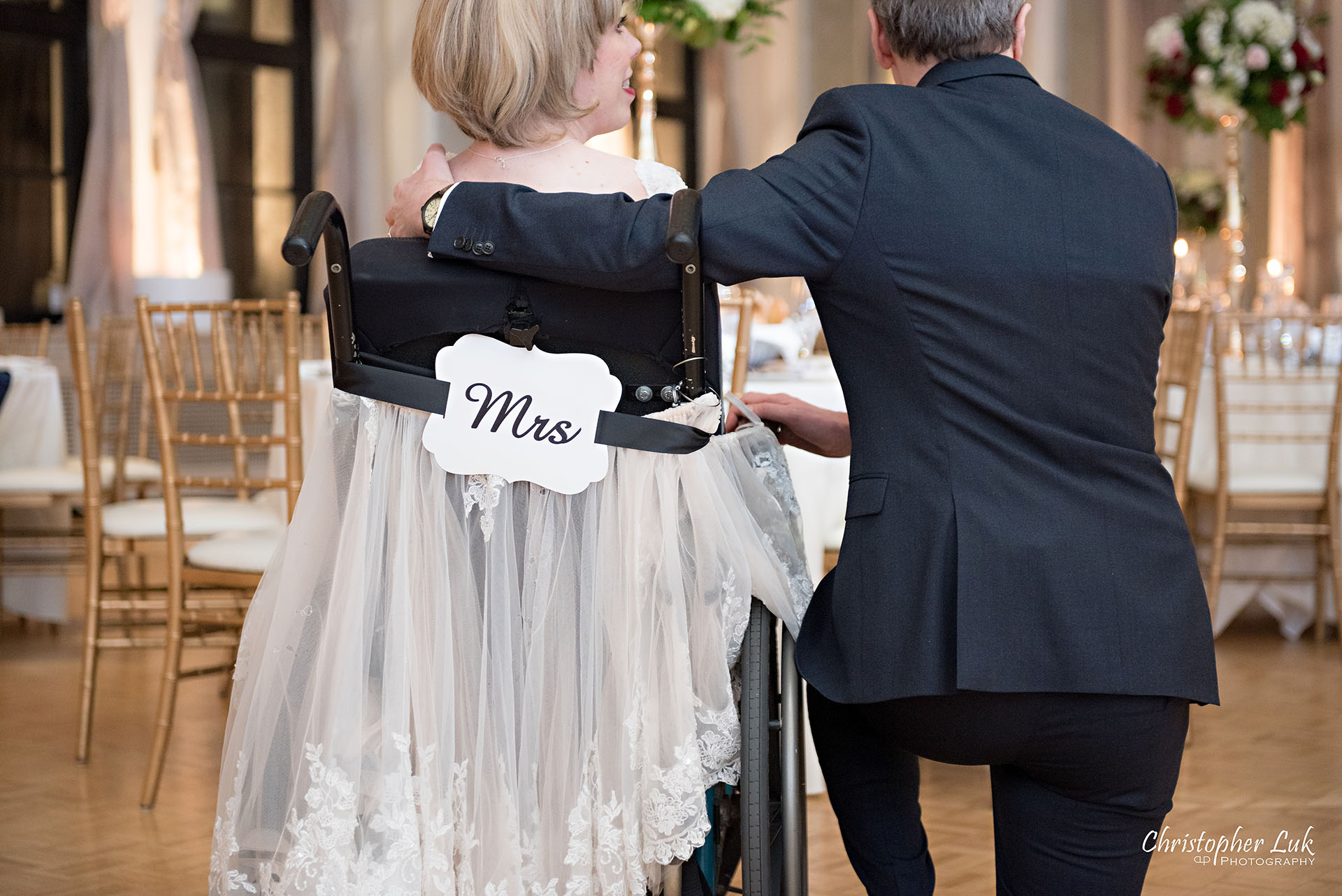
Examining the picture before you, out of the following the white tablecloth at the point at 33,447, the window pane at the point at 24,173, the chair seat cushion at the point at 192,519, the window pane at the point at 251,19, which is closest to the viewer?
the chair seat cushion at the point at 192,519

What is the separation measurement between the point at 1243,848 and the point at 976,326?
168cm

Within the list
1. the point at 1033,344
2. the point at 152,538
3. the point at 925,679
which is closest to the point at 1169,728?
Result: the point at 925,679

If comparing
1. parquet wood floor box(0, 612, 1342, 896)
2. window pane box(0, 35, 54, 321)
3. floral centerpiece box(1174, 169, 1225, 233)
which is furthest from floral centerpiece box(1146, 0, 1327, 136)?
window pane box(0, 35, 54, 321)

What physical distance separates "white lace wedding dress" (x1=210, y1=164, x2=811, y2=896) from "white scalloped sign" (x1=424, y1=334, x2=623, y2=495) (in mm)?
25

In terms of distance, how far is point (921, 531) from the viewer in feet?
3.90

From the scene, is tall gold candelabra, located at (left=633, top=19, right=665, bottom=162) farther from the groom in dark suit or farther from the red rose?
the red rose

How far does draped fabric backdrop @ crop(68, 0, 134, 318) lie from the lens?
6.33m

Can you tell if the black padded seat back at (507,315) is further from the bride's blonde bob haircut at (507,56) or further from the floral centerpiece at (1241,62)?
the floral centerpiece at (1241,62)

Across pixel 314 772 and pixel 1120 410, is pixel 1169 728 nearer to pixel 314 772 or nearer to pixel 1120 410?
pixel 1120 410

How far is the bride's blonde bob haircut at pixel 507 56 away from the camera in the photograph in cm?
120

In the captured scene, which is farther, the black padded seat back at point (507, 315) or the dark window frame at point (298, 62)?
the dark window frame at point (298, 62)

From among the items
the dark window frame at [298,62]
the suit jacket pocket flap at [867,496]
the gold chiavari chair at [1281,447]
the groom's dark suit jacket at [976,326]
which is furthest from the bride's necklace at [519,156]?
the dark window frame at [298,62]

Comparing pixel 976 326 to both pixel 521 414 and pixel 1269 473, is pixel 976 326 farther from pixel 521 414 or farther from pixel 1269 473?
pixel 1269 473

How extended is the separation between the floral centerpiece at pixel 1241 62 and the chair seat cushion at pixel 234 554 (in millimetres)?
4175
